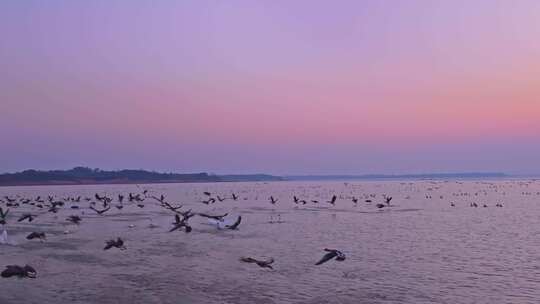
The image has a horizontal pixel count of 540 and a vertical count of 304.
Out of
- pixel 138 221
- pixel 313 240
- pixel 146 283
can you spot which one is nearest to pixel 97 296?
pixel 146 283

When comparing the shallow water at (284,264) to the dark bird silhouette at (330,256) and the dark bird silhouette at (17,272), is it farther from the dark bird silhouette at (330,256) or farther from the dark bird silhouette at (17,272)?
the dark bird silhouette at (330,256)

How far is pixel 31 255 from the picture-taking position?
2377 cm

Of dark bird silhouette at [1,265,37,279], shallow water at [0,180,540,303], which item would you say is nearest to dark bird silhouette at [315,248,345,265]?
shallow water at [0,180,540,303]

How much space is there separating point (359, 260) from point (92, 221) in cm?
2488

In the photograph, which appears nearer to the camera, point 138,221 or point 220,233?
point 220,233

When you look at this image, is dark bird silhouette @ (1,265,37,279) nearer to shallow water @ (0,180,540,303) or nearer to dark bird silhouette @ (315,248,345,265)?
shallow water @ (0,180,540,303)

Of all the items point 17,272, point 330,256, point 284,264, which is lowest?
point 284,264

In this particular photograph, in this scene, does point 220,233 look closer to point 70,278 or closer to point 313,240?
point 313,240

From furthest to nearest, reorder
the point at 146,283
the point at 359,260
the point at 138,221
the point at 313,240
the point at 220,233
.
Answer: the point at 138,221
the point at 220,233
the point at 313,240
the point at 359,260
the point at 146,283

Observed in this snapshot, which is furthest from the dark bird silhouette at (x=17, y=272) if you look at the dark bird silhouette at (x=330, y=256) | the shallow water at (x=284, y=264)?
the dark bird silhouette at (x=330, y=256)

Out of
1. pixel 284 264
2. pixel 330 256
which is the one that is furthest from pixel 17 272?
pixel 330 256

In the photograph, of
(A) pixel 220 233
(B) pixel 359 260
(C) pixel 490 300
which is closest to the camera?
(C) pixel 490 300

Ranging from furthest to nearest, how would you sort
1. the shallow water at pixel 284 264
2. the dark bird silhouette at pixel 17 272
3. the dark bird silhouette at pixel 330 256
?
the dark bird silhouette at pixel 330 256, the dark bird silhouette at pixel 17 272, the shallow water at pixel 284 264

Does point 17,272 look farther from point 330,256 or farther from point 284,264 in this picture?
point 330,256
